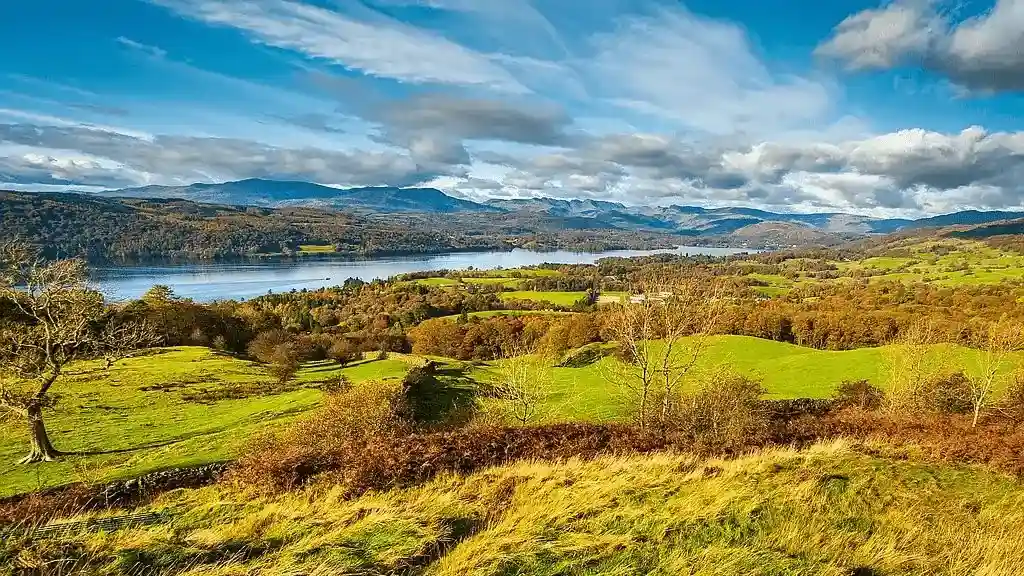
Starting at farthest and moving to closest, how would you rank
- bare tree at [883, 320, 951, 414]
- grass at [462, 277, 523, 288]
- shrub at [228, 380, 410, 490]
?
1. grass at [462, 277, 523, 288]
2. bare tree at [883, 320, 951, 414]
3. shrub at [228, 380, 410, 490]

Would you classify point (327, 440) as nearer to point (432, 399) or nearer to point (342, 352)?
point (432, 399)

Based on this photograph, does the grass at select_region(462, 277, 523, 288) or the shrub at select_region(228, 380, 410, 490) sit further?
the grass at select_region(462, 277, 523, 288)

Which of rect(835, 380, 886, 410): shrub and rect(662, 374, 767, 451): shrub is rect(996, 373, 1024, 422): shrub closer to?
rect(835, 380, 886, 410): shrub

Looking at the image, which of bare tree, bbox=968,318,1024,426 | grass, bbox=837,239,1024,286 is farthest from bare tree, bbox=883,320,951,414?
grass, bbox=837,239,1024,286

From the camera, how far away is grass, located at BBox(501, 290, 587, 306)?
127000 mm

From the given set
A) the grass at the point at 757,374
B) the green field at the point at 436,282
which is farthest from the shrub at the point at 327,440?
the green field at the point at 436,282

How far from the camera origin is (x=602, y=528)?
26.4ft

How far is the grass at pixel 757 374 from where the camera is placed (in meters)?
35.4

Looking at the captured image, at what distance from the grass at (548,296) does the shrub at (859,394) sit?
86723 mm

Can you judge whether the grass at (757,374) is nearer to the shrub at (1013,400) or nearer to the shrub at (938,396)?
the shrub at (938,396)

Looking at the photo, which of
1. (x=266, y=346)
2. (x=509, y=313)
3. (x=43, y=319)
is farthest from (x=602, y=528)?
(x=509, y=313)

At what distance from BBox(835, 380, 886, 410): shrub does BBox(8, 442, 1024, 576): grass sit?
23.3 m

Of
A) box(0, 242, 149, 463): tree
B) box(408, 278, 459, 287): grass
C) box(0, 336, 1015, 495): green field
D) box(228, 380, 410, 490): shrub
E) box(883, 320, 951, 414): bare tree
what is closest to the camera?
box(228, 380, 410, 490): shrub

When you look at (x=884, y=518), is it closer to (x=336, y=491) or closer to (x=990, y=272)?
(x=336, y=491)
